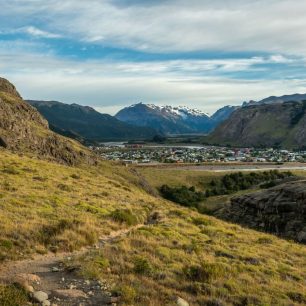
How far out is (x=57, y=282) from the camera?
45.7ft

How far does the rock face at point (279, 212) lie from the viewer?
41.1 meters

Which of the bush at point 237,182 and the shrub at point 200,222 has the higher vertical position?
the shrub at point 200,222

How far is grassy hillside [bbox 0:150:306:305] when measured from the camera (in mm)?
14477

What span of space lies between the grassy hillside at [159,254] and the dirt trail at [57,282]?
19.0 inches

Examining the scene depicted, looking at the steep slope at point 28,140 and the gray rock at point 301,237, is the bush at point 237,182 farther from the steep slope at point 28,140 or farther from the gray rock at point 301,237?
the gray rock at point 301,237

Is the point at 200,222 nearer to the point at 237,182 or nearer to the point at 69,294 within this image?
the point at 69,294

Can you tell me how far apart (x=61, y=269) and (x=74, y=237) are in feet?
13.0

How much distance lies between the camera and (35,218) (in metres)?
21.7

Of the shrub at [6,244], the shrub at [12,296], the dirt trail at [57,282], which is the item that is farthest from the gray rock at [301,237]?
the shrub at [12,296]

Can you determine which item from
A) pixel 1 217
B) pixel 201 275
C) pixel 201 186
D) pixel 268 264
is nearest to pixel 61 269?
pixel 201 275

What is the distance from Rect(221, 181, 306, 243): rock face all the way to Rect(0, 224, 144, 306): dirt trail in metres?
28.2

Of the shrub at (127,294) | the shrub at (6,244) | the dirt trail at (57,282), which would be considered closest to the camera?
the dirt trail at (57,282)

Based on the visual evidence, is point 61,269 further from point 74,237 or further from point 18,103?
point 18,103

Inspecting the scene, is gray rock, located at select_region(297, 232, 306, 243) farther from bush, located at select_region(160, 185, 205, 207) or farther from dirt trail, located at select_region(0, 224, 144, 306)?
bush, located at select_region(160, 185, 205, 207)
